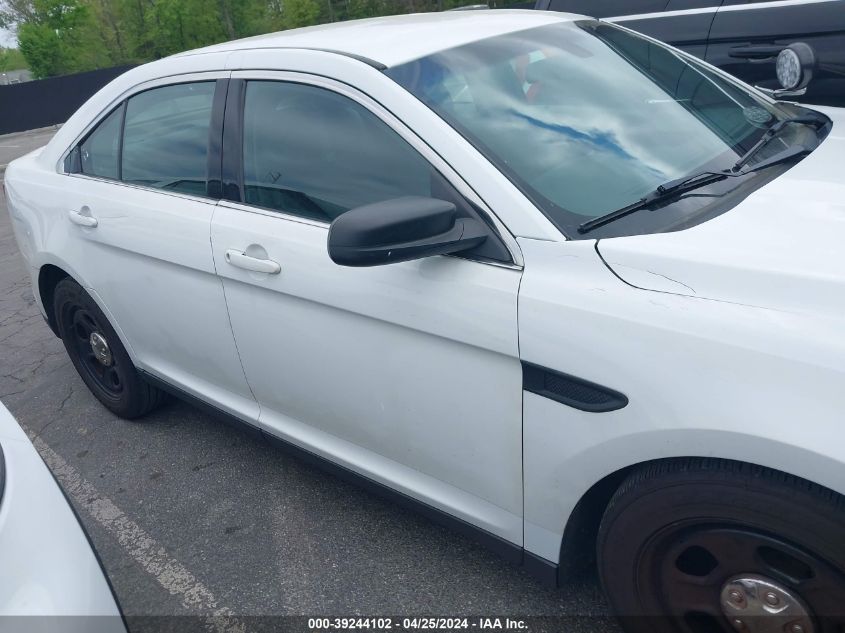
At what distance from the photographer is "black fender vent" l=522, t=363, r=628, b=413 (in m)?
1.78

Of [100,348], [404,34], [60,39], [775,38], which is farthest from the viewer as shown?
[60,39]

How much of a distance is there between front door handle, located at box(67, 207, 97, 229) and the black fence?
2242cm

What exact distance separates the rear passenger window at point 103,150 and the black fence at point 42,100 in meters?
22.2

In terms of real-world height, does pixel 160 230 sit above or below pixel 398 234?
below

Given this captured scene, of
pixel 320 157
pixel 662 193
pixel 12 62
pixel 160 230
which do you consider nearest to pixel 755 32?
pixel 662 193

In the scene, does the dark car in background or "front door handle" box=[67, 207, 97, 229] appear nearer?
"front door handle" box=[67, 207, 97, 229]

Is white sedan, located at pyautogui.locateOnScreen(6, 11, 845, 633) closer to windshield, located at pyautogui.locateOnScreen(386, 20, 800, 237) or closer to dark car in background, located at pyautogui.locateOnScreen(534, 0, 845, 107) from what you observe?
windshield, located at pyautogui.locateOnScreen(386, 20, 800, 237)

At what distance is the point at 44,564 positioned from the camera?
1.57 metres

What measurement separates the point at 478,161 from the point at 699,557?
1118 millimetres

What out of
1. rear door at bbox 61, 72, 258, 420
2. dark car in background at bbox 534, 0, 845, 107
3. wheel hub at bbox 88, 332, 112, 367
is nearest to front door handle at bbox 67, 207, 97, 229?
rear door at bbox 61, 72, 258, 420

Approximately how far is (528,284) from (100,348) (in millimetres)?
2563

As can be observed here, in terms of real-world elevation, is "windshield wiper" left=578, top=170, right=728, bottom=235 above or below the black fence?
above

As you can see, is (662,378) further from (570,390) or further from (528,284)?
(528,284)

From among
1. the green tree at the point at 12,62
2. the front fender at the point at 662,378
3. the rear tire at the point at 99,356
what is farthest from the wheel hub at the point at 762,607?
the green tree at the point at 12,62
